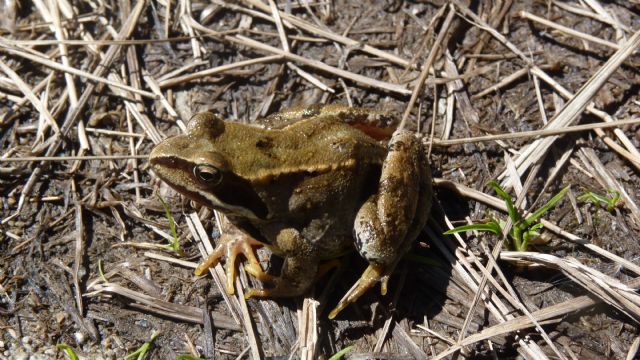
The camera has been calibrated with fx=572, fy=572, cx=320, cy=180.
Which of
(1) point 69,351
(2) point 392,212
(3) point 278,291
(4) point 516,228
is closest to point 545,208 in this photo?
(4) point 516,228

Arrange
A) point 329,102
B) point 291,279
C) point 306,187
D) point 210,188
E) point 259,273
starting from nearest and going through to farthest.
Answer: point 210,188, point 306,187, point 291,279, point 259,273, point 329,102

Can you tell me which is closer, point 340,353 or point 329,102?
point 340,353

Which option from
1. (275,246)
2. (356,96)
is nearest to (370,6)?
(356,96)

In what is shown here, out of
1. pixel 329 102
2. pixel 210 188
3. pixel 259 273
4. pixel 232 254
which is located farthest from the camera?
pixel 329 102

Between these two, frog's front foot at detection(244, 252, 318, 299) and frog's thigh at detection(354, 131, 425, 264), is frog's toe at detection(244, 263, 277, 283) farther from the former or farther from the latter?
frog's thigh at detection(354, 131, 425, 264)

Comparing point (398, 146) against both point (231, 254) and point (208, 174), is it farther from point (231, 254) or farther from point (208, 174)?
point (231, 254)

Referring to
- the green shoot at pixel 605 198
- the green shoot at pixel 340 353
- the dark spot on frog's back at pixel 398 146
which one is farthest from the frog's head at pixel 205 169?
the green shoot at pixel 605 198

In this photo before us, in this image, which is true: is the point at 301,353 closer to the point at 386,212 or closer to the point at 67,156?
the point at 386,212
